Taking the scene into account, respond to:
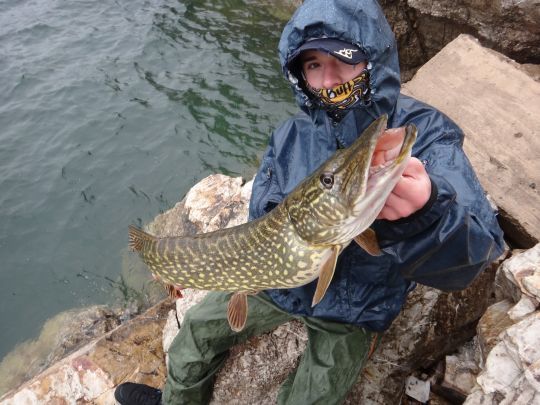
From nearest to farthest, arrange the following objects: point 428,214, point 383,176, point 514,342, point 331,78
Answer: point 383,176 < point 428,214 < point 514,342 < point 331,78

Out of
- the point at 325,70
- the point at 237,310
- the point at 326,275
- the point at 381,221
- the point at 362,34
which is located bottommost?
the point at 237,310

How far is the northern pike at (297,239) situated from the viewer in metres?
2.06

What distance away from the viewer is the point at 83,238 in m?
7.13

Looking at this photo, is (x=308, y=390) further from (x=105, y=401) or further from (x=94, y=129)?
(x=94, y=129)

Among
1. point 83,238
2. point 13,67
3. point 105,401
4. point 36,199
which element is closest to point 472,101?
point 105,401

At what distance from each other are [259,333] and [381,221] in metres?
1.85

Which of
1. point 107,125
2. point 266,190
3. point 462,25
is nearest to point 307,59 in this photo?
point 266,190

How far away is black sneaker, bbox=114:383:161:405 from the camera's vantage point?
3.91 m

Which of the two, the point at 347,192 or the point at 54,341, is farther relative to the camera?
the point at 54,341

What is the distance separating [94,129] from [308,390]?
725cm

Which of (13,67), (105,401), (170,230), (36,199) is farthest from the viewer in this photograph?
(13,67)

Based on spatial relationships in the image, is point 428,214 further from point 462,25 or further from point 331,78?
point 462,25

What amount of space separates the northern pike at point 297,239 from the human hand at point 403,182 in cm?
6

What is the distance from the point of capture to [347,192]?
2164 millimetres
